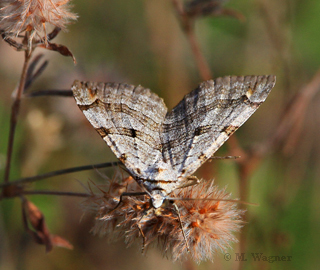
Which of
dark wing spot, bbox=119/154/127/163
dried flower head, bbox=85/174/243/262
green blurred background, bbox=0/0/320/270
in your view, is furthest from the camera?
green blurred background, bbox=0/0/320/270

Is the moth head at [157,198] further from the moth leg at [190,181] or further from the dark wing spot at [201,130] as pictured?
the dark wing spot at [201,130]

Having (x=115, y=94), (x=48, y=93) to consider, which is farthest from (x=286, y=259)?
(x=48, y=93)

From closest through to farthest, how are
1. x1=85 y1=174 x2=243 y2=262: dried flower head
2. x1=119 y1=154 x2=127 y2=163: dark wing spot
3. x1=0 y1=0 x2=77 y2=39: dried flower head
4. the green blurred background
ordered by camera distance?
1. x1=0 y1=0 x2=77 y2=39: dried flower head
2. x1=85 y1=174 x2=243 y2=262: dried flower head
3. x1=119 y1=154 x2=127 y2=163: dark wing spot
4. the green blurred background

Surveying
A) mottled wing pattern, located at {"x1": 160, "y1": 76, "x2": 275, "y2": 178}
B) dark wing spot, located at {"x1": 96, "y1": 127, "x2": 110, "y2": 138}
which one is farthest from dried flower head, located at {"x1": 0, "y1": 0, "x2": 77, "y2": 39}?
mottled wing pattern, located at {"x1": 160, "y1": 76, "x2": 275, "y2": 178}

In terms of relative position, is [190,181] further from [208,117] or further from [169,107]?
[169,107]

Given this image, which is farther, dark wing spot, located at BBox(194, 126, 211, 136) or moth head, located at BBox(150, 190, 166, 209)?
dark wing spot, located at BBox(194, 126, 211, 136)

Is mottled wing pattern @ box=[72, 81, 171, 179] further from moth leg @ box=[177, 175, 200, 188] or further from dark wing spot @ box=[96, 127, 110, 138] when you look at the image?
moth leg @ box=[177, 175, 200, 188]

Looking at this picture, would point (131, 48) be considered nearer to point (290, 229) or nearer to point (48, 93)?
point (48, 93)

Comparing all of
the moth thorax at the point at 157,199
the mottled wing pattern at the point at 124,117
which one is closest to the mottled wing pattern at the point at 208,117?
the mottled wing pattern at the point at 124,117
